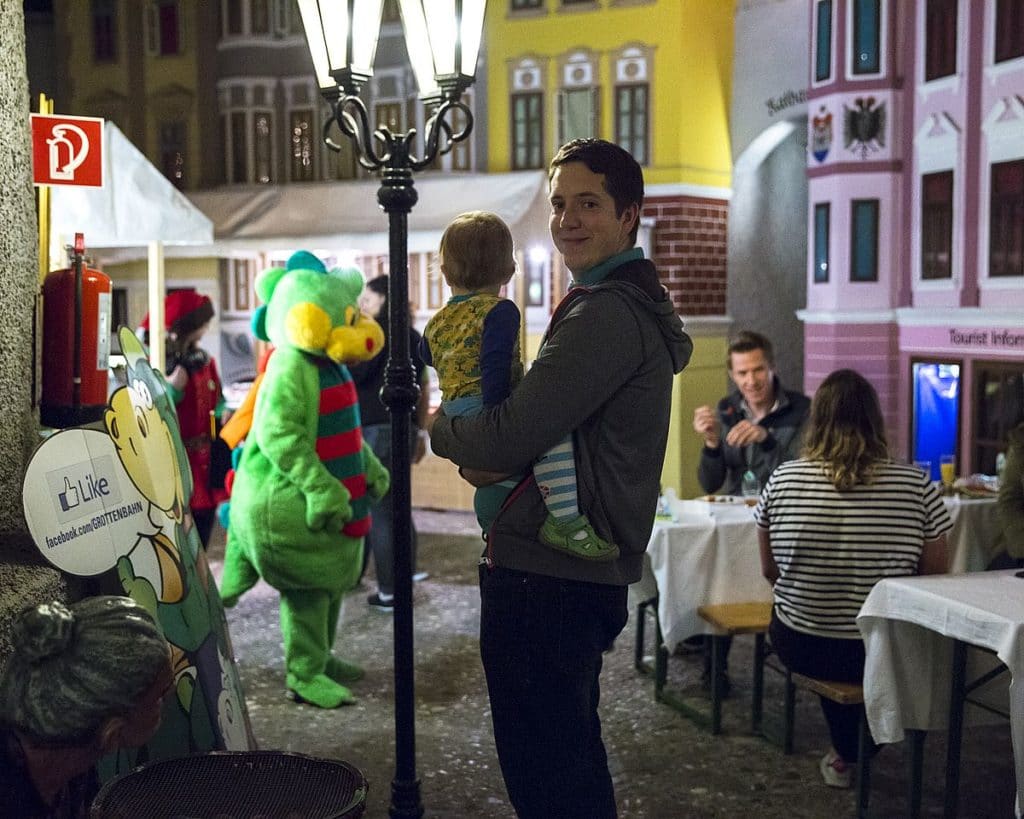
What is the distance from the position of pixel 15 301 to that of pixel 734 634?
10.9 feet

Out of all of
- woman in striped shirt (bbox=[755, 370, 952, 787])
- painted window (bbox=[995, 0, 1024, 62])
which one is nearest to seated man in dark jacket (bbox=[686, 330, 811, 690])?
woman in striped shirt (bbox=[755, 370, 952, 787])

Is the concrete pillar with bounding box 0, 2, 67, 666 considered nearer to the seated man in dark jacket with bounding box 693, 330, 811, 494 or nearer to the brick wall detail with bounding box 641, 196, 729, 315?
the seated man in dark jacket with bounding box 693, 330, 811, 494

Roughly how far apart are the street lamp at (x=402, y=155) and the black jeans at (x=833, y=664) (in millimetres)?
1580

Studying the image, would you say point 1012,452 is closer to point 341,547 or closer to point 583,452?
point 341,547

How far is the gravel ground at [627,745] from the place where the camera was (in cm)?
451

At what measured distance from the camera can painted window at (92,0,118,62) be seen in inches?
695

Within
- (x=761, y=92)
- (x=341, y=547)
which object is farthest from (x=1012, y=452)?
(x=761, y=92)

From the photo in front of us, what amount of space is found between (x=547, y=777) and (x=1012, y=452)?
11.7 ft

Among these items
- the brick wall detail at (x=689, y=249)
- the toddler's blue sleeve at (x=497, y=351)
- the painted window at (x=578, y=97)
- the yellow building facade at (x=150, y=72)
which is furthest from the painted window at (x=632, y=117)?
the toddler's blue sleeve at (x=497, y=351)

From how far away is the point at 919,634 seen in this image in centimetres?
419

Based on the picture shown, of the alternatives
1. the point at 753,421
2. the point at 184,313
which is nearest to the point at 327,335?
the point at 184,313

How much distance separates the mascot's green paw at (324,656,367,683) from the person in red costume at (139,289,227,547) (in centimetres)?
108

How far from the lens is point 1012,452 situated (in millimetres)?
5348

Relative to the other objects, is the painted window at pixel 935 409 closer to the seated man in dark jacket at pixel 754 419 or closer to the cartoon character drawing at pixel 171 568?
the seated man in dark jacket at pixel 754 419
